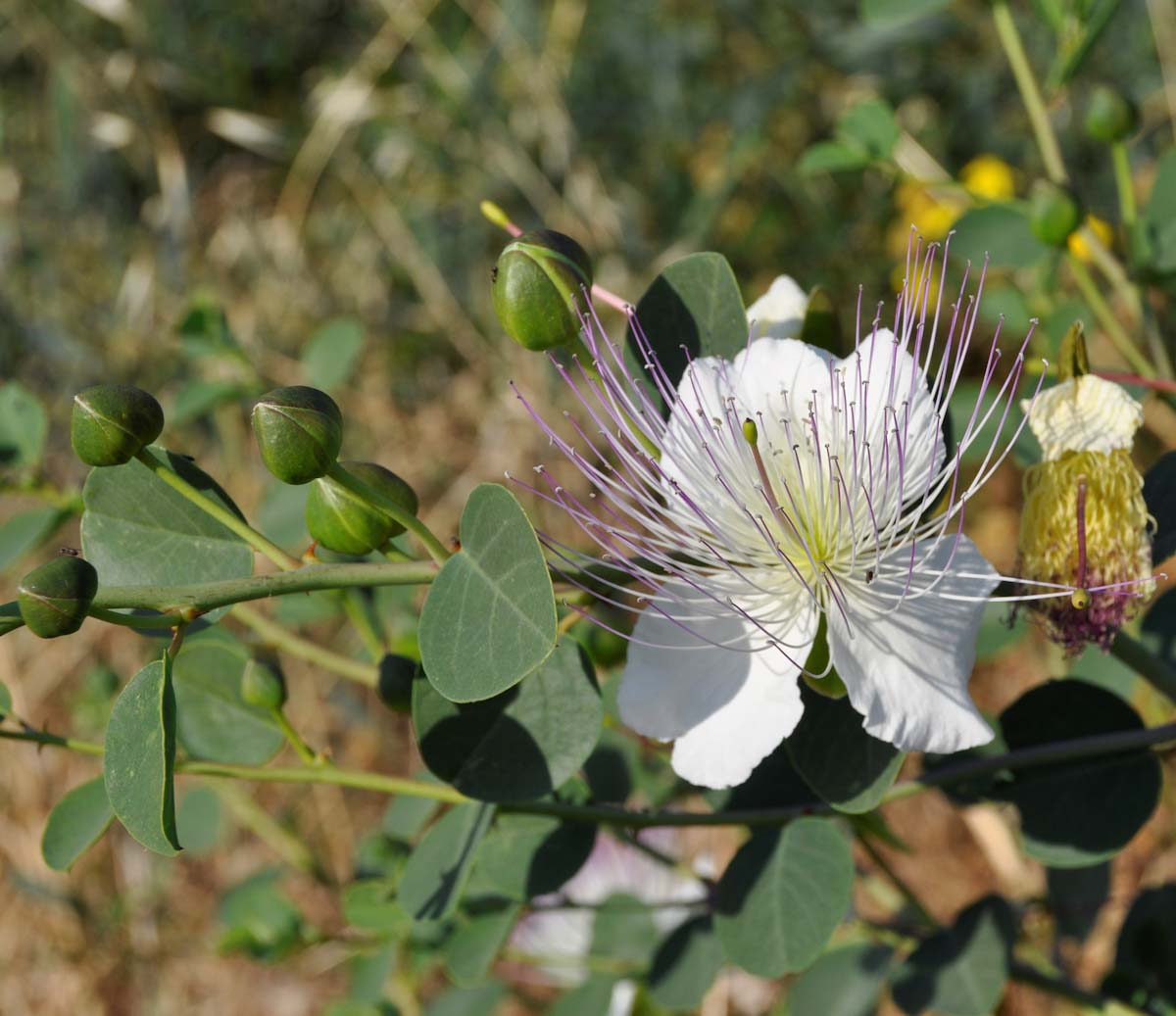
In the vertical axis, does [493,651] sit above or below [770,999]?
above

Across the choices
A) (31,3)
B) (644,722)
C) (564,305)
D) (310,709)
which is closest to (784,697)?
(644,722)

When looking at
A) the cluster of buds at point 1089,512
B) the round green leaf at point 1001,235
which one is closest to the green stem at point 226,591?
the cluster of buds at point 1089,512

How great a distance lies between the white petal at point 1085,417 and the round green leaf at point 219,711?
0.73 m

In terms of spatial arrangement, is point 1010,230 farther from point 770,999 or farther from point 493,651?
point 770,999

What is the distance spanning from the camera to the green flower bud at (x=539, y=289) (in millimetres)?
877

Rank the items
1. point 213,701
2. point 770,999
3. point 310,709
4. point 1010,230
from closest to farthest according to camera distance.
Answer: point 213,701
point 1010,230
point 770,999
point 310,709

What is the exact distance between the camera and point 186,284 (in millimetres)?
3604

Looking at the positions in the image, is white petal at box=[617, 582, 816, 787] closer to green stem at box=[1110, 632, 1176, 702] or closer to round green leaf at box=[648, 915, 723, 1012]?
green stem at box=[1110, 632, 1176, 702]

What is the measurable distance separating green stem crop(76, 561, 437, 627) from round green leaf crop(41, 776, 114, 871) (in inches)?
12.4

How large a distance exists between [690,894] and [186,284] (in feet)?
7.92

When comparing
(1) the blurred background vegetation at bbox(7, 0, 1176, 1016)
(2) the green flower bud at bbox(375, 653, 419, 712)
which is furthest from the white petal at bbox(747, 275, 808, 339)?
(1) the blurred background vegetation at bbox(7, 0, 1176, 1016)

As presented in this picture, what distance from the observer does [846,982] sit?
1367mm

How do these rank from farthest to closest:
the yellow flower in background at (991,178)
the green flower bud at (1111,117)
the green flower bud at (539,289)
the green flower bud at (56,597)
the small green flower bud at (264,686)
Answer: the yellow flower in background at (991,178) < the green flower bud at (1111,117) < the small green flower bud at (264,686) < the green flower bud at (539,289) < the green flower bud at (56,597)

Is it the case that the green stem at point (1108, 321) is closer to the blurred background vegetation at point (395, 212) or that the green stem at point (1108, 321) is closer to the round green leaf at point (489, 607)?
the round green leaf at point (489, 607)
